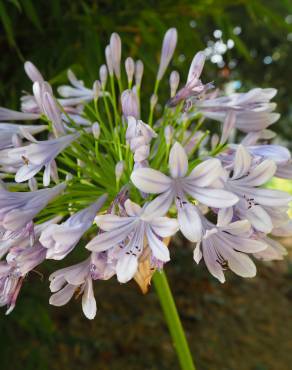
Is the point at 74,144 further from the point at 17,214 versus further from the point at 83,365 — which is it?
the point at 83,365

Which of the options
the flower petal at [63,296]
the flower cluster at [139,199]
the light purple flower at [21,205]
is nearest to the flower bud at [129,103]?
the flower cluster at [139,199]

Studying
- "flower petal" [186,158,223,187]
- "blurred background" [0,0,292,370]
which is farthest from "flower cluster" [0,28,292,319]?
"blurred background" [0,0,292,370]

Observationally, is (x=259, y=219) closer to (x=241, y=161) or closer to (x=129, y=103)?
(x=241, y=161)

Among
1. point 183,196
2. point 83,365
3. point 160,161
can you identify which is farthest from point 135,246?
point 83,365

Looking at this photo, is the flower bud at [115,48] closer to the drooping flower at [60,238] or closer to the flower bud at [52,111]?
the flower bud at [52,111]

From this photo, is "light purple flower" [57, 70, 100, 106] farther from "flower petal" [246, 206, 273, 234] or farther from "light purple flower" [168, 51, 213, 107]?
"flower petal" [246, 206, 273, 234]
